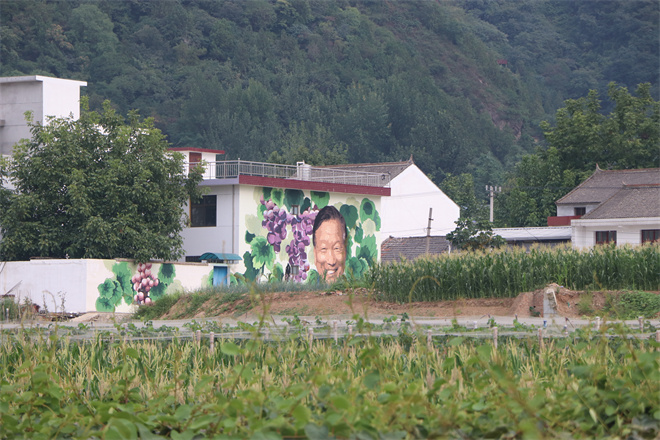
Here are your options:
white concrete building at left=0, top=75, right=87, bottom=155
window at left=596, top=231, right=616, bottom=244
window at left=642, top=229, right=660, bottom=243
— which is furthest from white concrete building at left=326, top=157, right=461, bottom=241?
white concrete building at left=0, top=75, right=87, bottom=155

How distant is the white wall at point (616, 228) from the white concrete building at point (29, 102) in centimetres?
2433

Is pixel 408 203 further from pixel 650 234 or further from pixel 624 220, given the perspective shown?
pixel 650 234

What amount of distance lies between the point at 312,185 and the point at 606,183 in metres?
18.8

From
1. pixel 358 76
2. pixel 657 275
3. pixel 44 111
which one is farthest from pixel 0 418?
pixel 358 76

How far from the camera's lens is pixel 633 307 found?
25.5m

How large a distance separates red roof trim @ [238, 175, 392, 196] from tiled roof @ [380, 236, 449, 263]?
4.41m

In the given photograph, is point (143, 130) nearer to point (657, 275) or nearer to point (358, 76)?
point (657, 275)

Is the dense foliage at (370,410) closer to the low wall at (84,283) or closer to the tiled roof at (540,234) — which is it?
the low wall at (84,283)

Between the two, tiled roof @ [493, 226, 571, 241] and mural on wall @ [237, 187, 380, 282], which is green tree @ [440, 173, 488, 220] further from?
mural on wall @ [237, 187, 380, 282]

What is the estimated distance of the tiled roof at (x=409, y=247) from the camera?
166ft

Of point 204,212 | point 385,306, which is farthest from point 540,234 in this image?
point 385,306

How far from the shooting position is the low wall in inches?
1358

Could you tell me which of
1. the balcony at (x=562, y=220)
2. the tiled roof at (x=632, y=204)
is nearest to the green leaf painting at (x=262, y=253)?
the tiled roof at (x=632, y=204)

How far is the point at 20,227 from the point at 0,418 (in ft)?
93.9
